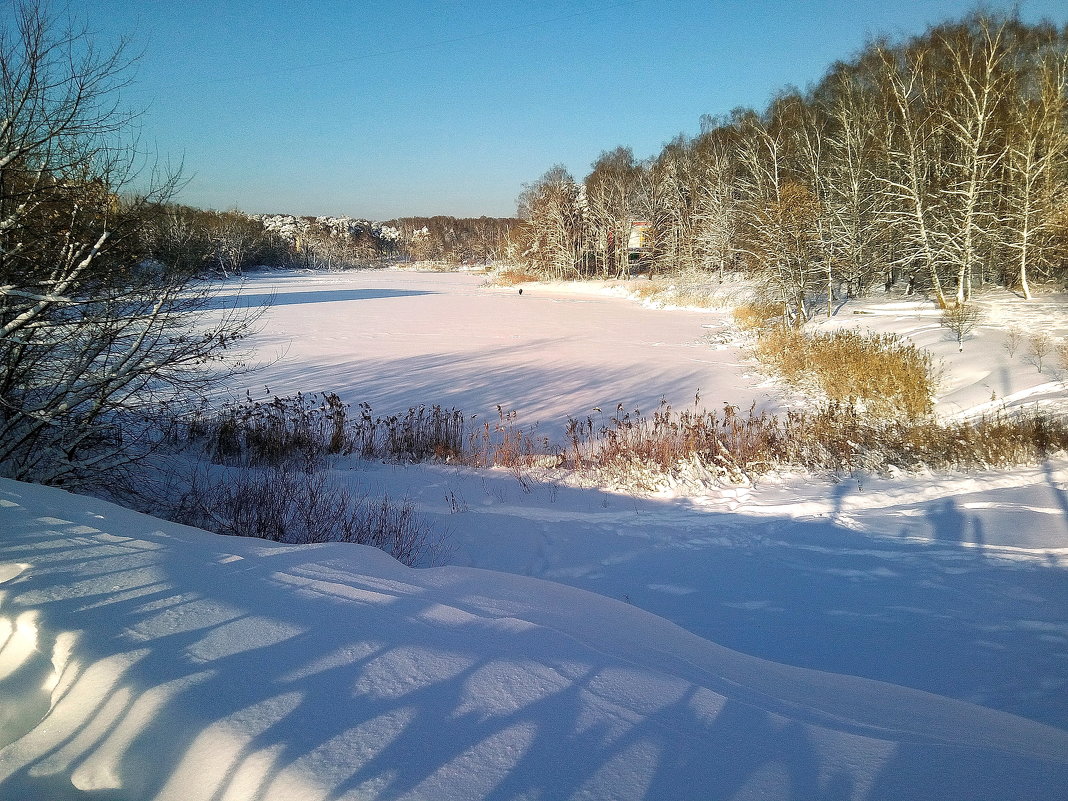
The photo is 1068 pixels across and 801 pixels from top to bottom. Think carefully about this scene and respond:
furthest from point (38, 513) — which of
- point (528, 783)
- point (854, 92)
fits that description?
point (854, 92)

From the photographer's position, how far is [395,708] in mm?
2068

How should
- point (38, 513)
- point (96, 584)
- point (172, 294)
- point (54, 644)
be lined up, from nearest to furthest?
point (54, 644) < point (96, 584) < point (38, 513) < point (172, 294)

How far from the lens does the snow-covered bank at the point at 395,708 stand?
5.94 feet

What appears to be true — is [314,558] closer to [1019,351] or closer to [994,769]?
[994,769]

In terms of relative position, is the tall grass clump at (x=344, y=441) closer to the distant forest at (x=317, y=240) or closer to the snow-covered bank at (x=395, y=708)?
the distant forest at (x=317, y=240)

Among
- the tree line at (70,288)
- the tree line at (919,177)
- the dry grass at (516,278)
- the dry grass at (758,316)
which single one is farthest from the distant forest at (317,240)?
the dry grass at (758,316)

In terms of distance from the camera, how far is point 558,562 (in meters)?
5.38

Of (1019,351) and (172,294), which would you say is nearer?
(172,294)

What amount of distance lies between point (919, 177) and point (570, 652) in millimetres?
22590

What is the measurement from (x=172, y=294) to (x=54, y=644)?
14.4ft

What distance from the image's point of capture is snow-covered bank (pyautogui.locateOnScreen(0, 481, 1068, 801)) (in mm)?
1811

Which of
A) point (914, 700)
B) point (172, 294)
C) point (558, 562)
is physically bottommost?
point (558, 562)

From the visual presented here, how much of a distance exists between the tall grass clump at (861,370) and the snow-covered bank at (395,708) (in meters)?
7.89

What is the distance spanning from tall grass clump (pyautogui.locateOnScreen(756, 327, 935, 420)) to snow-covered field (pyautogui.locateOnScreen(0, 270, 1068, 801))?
3824 millimetres
